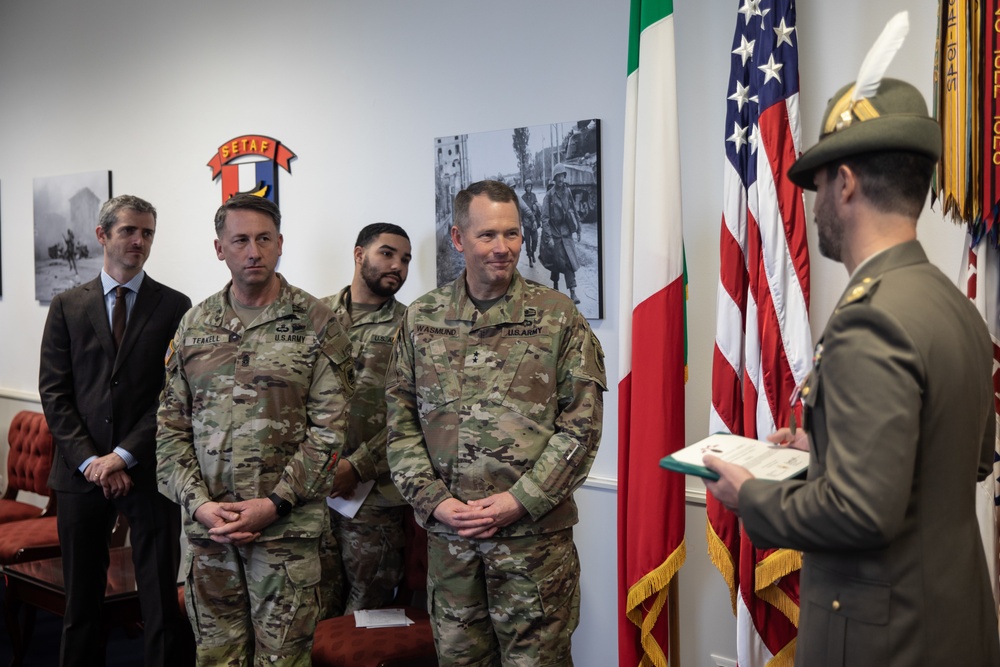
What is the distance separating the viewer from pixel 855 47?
257 centimetres

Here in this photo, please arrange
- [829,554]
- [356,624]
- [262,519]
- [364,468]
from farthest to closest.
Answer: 1. [364,468]
2. [356,624]
3. [262,519]
4. [829,554]

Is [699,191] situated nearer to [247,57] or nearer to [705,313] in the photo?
[705,313]

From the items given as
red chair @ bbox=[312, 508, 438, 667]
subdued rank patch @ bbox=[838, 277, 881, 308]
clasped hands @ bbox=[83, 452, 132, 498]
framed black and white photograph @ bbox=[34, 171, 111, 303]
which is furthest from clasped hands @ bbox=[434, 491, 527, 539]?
framed black and white photograph @ bbox=[34, 171, 111, 303]

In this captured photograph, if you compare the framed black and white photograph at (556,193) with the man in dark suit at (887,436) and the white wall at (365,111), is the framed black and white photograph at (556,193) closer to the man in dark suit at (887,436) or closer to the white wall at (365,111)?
the white wall at (365,111)

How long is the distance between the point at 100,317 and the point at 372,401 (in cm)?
105

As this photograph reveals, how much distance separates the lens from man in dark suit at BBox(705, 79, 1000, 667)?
4.07 ft

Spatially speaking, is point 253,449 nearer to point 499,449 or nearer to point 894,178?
point 499,449

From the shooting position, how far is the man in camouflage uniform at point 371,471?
123 inches

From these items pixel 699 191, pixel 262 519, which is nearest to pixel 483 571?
pixel 262 519

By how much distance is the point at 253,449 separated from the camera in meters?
2.53

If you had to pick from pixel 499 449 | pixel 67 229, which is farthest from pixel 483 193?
pixel 67 229

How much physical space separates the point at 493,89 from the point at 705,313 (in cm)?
125

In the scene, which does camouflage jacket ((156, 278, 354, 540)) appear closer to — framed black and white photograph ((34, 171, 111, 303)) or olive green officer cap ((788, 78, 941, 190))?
olive green officer cap ((788, 78, 941, 190))

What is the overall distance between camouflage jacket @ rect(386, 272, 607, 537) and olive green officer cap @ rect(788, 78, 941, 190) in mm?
1005
